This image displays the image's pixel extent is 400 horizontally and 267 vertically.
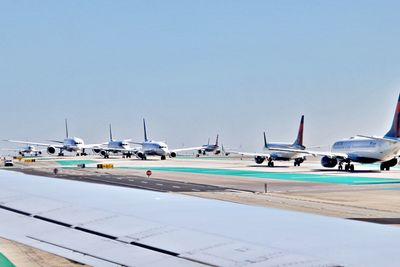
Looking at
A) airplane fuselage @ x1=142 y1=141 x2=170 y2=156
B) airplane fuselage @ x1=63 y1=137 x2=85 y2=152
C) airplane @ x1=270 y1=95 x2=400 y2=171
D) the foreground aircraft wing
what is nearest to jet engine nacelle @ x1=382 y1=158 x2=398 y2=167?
airplane @ x1=270 y1=95 x2=400 y2=171

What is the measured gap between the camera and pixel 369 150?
81.9 metres

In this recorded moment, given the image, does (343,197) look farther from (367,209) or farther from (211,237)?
(211,237)

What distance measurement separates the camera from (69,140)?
17562 centimetres

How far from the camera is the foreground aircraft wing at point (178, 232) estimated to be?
19.8 feet

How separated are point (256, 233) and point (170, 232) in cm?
106

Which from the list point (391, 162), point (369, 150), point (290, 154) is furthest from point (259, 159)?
point (369, 150)

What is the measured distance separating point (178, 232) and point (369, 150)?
3040 inches

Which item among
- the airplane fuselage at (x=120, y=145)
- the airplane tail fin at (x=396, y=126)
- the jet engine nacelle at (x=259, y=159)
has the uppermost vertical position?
the airplane fuselage at (x=120, y=145)

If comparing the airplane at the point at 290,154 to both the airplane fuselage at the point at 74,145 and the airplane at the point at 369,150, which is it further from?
the airplane fuselage at the point at 74,145

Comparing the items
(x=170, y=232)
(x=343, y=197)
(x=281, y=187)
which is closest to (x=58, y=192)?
(x=170, y=232)

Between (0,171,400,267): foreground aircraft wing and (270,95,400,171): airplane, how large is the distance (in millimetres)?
68512

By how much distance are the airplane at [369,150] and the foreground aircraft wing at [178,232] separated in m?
68.5

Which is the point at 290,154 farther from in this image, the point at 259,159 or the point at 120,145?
the point at 120,145

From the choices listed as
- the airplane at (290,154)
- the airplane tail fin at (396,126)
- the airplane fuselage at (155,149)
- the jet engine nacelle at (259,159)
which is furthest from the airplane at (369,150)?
the airplane fuselage at (155,149)
